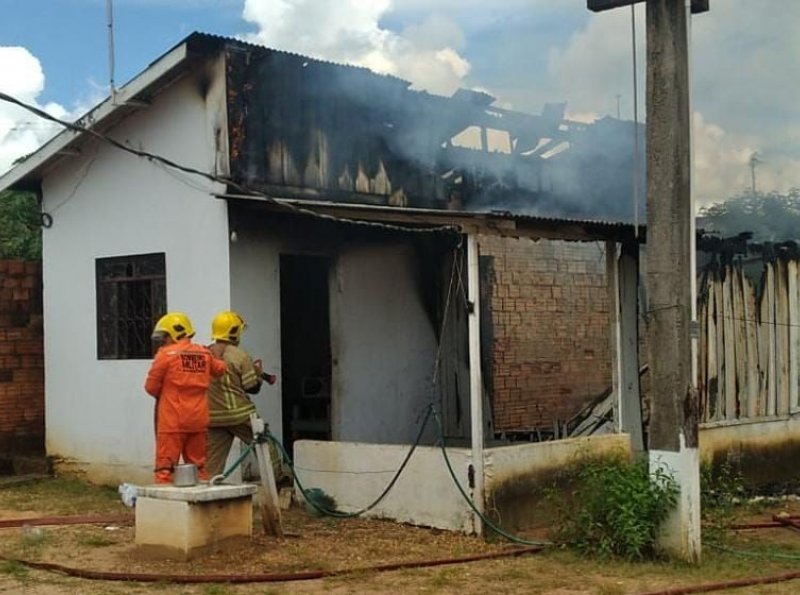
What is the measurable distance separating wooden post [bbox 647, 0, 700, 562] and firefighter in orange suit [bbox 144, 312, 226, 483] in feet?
12.1

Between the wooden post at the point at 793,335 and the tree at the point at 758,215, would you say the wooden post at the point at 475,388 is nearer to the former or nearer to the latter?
the wooden post at the point at 793,335

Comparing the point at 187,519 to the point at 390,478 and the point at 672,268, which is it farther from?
the point at 672,268

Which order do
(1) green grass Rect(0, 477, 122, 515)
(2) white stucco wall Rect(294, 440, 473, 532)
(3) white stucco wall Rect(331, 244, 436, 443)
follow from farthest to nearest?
(3) white stucco wall Rect(331, 244, 436, 443)
(1) green grass Rect(0, 477, 122, 515)
(2) white stucco wall Rect(294, 440, 473, 532)

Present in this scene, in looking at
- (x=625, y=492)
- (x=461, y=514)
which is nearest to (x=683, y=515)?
(x=625, y=492)

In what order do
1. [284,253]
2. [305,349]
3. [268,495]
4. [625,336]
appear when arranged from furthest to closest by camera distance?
[305,349] → [284,253] → [625,336] → [268,495]

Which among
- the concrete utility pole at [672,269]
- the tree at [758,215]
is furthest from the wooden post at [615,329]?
the tree at [758,215]

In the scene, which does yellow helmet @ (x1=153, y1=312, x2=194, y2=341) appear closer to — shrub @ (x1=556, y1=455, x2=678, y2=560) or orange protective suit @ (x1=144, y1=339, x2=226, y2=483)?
orange protective suit @ (x1=144, y1=339, x2=226, y2=483)

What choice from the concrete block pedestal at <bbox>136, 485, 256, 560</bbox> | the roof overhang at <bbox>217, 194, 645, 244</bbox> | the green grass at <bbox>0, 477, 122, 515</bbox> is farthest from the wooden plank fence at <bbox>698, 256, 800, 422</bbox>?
the green grass at <bbox>0, 477, 122, 515</bbox>

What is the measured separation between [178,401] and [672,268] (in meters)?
4.12

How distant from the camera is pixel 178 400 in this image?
873 centimetres

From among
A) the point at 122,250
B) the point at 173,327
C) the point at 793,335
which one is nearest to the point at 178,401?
the point at 173,327

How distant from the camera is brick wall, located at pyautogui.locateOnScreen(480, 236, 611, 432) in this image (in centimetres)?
1378

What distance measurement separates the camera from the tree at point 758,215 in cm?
1717

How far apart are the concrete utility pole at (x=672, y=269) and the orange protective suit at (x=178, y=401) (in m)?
3.67
